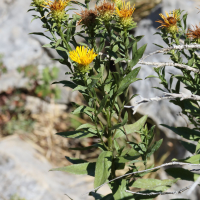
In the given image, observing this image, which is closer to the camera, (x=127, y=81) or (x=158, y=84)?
(x=127, y=81)

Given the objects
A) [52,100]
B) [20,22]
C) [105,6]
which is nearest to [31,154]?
[52,100]

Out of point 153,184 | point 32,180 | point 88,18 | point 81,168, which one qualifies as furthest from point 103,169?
point 32,180

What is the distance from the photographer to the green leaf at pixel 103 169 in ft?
2.84

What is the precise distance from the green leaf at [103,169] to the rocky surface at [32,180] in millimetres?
1148

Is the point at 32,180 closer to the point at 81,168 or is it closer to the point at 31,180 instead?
the point at 31,180

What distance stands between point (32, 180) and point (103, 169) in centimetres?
144

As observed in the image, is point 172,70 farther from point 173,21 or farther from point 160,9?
point 173,21

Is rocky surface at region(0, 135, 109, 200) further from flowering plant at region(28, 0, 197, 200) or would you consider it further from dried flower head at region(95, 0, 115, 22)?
dried flower head at region(95, 0, 115, 22)

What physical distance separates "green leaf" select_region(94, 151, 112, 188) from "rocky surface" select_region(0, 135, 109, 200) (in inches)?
45.2

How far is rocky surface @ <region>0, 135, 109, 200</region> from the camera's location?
2080mm

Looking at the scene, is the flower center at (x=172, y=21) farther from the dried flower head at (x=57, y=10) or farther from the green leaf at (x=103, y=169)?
the green leaf at (x=103, y=169)

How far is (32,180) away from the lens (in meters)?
2.13

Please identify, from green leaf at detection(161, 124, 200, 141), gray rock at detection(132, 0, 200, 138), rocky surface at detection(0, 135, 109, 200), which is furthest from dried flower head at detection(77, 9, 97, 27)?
rocky surface at detection(0, 135, 109, 200)

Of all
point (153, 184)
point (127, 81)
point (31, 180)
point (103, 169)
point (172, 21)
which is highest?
point (172, 21)
